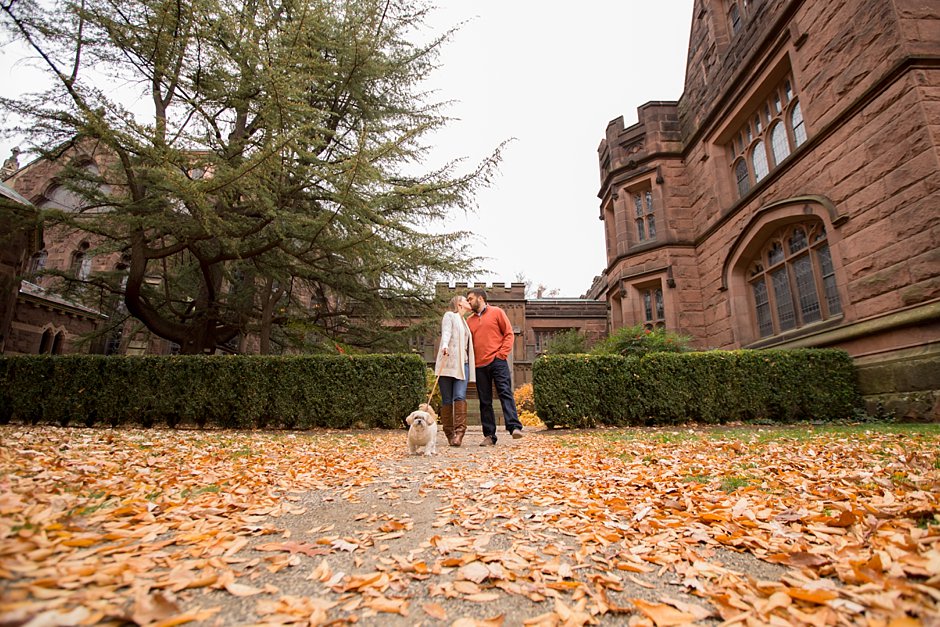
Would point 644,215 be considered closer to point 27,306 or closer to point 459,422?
point 459,422

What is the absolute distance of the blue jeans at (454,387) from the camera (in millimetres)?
5297

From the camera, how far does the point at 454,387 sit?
532 centimetres

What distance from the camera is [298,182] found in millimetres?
8594

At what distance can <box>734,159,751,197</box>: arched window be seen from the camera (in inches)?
443

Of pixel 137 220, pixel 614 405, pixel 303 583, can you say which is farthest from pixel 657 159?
pixel 303 583

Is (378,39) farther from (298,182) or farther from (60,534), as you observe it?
(60,534)

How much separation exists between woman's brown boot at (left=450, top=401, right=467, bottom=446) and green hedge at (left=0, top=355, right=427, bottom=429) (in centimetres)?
366

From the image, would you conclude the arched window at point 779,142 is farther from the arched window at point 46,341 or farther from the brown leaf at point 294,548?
the arched window at point 46,341

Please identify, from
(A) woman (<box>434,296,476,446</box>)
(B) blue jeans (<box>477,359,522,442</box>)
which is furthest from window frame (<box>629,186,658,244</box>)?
(A) woman (<box>434,296,476,446</box>)

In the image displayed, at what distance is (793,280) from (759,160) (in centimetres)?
353

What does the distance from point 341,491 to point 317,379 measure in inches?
225

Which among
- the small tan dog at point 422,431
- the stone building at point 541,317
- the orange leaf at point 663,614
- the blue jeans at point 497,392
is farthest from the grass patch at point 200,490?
the stone building at point 541,317

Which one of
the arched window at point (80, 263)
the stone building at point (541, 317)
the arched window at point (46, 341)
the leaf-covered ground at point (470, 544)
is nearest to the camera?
the leaf-covered ground at point (470, 544)

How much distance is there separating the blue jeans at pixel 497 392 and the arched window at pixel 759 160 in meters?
9.78
